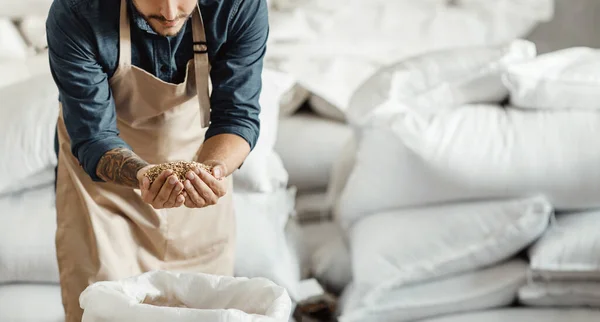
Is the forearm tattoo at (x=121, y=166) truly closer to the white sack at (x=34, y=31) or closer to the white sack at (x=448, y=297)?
the white sack at (x=448, y=297)

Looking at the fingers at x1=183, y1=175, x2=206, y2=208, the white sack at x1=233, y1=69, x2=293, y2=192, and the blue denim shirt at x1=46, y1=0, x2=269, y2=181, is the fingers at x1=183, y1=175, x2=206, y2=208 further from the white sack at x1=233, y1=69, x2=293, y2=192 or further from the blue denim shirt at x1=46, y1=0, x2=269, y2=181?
the white sack at x1=233, y1=69, x2=293, y2=192

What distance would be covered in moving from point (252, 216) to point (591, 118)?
0.63 metres

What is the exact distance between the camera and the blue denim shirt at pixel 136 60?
1.11 metres

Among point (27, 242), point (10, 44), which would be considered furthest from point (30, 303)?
point (10, 44)

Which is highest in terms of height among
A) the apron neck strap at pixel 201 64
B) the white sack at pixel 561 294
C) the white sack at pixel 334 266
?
the apron neck strap at pixel 201 64

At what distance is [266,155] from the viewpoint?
69.1 inches

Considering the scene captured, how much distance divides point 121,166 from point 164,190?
101 millimetres

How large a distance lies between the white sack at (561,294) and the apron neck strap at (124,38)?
0.80m

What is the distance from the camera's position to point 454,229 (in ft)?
5.21

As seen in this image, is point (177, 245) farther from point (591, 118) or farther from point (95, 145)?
point (591, 118)

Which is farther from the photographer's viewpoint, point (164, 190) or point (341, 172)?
point (341, 172)

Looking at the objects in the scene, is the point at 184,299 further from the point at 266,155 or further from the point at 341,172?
the point at 341,172

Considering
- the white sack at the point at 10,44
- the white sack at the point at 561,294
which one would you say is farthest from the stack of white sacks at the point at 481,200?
the white sack at the point at 10,44

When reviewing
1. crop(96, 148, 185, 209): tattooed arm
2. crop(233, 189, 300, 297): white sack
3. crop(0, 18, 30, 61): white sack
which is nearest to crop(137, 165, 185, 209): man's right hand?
crop(96, 148, 185, 209): tattooed arm
